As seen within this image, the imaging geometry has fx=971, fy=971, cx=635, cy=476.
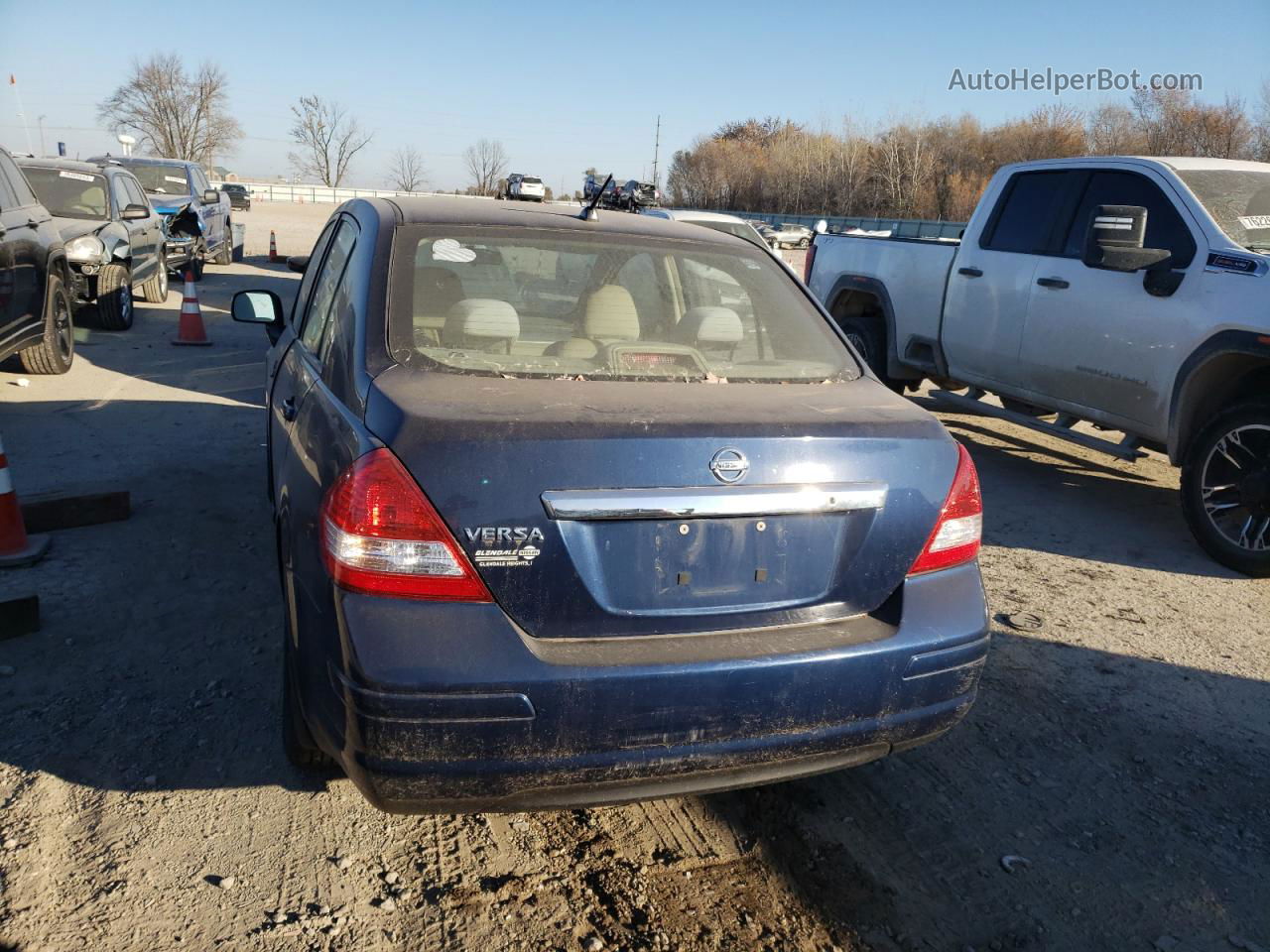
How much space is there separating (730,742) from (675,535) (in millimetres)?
522

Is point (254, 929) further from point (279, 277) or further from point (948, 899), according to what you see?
point (279, 277)

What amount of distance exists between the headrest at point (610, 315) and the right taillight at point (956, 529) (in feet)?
3.54

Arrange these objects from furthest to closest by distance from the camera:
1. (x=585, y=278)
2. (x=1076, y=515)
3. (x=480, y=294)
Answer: (x=1076, y=515) → (x=585, y=278) → (x=480, y=294)

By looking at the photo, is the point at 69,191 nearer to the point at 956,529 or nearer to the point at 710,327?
the point at 710,327

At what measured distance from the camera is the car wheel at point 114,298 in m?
10.8

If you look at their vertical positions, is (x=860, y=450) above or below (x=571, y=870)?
above

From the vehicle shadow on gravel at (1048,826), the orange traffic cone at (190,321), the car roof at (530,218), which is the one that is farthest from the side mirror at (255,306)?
the orange traffic cone at (190,321)

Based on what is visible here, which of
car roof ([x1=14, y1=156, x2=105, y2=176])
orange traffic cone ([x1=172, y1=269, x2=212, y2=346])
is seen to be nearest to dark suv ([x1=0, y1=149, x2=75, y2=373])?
orange traffic cone ([x1=172, y1=269, x2=212, y2=346])

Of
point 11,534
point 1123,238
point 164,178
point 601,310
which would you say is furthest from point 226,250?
point 601,310

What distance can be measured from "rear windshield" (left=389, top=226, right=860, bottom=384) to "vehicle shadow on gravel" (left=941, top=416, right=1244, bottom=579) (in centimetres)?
280

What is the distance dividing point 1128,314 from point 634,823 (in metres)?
4.50

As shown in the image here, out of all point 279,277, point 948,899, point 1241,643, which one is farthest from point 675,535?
point 279,277

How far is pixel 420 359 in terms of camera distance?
255cm

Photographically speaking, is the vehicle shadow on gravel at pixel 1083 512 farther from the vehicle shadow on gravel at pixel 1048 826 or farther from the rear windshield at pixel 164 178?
the rear windshield at pixel 164 178
